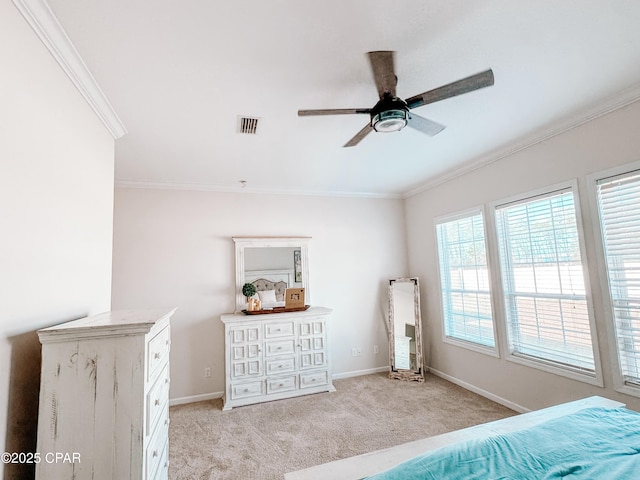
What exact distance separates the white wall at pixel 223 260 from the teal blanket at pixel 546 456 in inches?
122

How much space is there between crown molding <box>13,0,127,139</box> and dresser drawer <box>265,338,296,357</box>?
9.16ft

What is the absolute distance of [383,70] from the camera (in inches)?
65.8

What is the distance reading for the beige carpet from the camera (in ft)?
8.14

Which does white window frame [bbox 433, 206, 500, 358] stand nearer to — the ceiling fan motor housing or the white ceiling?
the white ceiling

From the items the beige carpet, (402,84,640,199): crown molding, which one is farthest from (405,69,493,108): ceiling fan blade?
the beige carpet

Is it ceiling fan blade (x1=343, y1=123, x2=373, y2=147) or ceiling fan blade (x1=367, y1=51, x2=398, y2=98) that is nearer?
ceiling fan blade (x1=367, y1=51, x2=398, y2=98)

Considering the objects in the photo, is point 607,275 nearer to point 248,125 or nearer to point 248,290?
point 248,125

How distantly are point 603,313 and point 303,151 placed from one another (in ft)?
9.66

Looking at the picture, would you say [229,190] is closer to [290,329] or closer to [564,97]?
[290,329]

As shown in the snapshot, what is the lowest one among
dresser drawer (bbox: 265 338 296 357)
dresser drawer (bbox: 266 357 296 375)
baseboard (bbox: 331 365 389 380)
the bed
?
baseboard (bbox: 331 365 389 380)

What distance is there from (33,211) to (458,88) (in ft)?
7.10

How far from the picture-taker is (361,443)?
2.70 metres

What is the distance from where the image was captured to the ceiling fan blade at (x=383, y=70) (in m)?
1.61

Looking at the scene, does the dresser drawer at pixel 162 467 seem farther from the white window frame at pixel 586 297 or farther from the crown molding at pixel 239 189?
the white window frame at pixel 586 297
